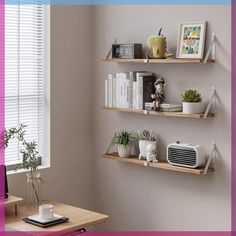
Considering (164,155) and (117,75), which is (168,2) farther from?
(164,155)

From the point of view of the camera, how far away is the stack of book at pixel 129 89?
3.93m

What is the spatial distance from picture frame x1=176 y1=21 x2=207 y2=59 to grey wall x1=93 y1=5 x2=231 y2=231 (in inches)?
2.4

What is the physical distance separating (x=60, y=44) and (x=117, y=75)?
526 mm

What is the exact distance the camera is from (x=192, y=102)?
3.64 meters

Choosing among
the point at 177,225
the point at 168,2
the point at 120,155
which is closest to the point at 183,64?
the point at 168,2

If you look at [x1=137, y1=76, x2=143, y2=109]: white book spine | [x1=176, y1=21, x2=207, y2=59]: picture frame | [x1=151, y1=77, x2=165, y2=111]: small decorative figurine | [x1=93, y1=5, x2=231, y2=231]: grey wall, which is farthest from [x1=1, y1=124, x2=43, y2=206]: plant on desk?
[x1=176, y1=21, x2=207, y2=59]: picture frame

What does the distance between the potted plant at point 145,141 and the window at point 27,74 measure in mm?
754

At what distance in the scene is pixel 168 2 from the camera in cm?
391

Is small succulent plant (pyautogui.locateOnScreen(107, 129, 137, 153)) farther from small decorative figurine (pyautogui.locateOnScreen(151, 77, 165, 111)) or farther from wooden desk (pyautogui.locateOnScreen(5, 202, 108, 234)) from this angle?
wooden desk (pyautogui.locateOnScreen(5, 202, 108, 234))

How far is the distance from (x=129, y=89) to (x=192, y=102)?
1.91 ft

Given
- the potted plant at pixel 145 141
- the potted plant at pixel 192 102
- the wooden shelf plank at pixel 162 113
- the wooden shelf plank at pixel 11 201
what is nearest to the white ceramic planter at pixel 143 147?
the potted plant at pixel 145 141

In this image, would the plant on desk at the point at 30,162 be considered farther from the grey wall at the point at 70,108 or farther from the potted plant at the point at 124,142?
the potted plant at the point at 124,142

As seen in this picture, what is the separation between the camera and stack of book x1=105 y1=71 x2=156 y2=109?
393 centimetres

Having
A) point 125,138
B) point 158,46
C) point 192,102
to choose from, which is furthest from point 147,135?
point 158,46
